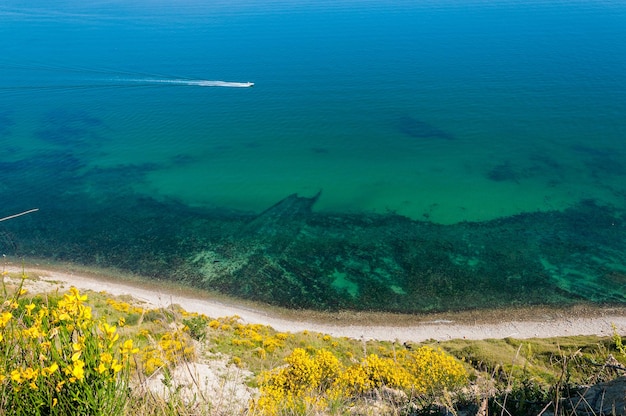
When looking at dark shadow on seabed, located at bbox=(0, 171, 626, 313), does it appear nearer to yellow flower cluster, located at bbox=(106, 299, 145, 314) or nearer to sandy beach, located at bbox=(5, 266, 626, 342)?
sandy beach, located at bbox=(5, 266, 626, 342)

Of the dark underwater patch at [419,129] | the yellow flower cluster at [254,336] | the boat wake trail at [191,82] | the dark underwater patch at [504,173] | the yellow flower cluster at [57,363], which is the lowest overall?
the yellow flower cluster at [254,336]

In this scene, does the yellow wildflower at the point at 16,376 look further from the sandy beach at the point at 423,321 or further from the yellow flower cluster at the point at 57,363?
the sandy beach at the point at 423,321

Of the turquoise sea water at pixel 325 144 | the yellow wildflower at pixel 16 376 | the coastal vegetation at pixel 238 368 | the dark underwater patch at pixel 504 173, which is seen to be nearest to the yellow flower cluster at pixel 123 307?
the coastal vegetation at pixel 238 368

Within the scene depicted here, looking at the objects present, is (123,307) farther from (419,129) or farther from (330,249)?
(419,129)

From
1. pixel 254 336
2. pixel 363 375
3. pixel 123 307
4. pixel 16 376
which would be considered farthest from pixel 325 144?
pixel 16 376

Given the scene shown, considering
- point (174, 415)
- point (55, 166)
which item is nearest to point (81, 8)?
point (55, 166)

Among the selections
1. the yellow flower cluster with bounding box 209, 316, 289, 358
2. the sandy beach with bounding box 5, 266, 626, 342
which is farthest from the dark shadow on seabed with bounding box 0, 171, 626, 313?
the yellow flower cluster with bounding box 209, 316, 289, 358

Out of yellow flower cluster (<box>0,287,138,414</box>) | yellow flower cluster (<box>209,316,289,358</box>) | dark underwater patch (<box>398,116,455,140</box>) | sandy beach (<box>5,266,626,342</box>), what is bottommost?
sandy beach (<box>5,266,626,342</box>)
